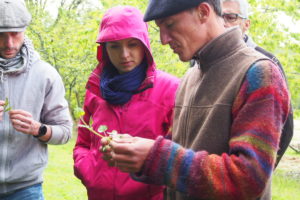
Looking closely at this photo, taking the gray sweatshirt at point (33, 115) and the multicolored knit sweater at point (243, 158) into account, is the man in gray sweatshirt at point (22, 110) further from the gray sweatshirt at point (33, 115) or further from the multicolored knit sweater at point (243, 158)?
the multicolored knit sweater at point (243, 158)

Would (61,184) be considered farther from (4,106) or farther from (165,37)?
(165,37)

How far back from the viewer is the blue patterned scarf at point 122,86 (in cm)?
275

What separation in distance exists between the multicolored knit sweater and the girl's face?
4.12 ft

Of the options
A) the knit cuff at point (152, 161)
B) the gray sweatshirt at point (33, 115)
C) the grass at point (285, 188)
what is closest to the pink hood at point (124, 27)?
the gray sweatshirt at point (33, 115)

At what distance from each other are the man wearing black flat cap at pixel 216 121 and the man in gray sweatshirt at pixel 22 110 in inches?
61.1

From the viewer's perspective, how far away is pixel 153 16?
1917 millimetres

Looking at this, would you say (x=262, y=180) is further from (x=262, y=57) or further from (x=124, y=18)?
(x=124, y=18)

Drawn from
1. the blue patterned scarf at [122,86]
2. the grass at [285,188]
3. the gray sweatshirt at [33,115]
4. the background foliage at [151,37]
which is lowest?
the grass at [285,188]

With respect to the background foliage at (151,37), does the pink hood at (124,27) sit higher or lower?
higher

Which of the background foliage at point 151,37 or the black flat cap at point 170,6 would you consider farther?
the background foliage at point 151,37

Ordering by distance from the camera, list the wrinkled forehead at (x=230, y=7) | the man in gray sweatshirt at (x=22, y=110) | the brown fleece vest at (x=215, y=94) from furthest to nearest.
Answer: the wrinkled forehead at (x=230, y=7), the man in gray sweatshirt at (x=22, y=110), the brown fleece vest at (x=215, y=94)

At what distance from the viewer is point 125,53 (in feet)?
9.08

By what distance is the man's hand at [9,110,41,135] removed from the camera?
9.70ft

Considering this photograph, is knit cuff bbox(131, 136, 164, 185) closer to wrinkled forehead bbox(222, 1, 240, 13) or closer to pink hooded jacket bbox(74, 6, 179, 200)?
pink hooded jacket bbox(74, 6, 179, 200)
